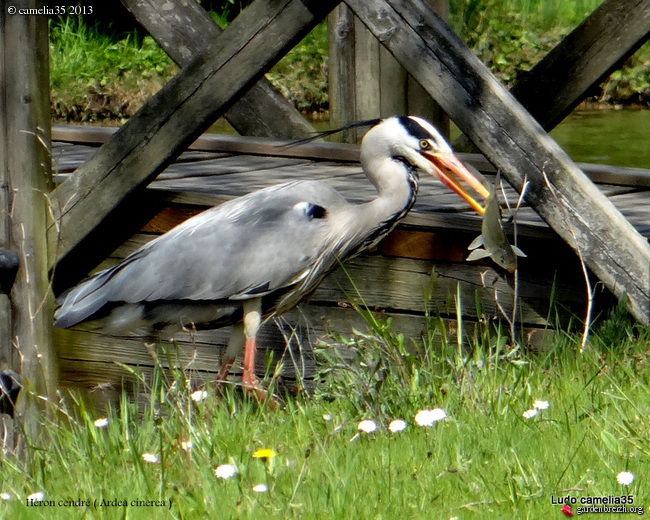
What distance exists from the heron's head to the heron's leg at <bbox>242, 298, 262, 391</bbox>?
73cm

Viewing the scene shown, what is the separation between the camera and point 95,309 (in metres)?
4.55

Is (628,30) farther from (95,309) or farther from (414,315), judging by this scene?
(95,309)

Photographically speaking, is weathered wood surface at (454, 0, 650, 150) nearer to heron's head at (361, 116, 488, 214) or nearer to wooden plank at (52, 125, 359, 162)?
heron's head at (361, 116, 488, 214)

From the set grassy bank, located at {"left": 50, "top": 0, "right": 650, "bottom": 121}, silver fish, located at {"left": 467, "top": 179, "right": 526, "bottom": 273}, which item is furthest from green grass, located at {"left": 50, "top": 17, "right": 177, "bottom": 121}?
silver fish, located at {"left": 467, "top": 179, "right": 526, "bottom": 273}

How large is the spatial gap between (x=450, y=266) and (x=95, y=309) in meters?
1.33

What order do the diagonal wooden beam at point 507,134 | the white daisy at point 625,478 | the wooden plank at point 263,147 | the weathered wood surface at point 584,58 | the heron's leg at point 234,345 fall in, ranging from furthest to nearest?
the wooden plank at point 263,147 → the weathered wood surface at point 584,58 → the heron's leg at point 234,345 → the diagonal wooden beam at point 507,134 → the white daisy at point 625,478

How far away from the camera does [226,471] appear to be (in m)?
2.84

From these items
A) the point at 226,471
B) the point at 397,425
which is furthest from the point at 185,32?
the point at 226,471

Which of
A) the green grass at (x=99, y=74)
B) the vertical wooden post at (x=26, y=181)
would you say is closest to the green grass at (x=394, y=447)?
the vertical wooden post at (x=26, y=181)

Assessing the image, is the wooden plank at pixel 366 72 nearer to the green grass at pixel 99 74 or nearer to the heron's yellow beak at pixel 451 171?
the heron's yellow beak at pixel 451 171

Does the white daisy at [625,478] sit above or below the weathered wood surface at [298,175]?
below

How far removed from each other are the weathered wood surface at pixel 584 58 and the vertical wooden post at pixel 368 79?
68cm

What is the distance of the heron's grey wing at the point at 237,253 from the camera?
176 inches

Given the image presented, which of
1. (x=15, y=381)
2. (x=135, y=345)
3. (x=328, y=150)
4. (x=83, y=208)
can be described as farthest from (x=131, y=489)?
(x=328, y=150)
